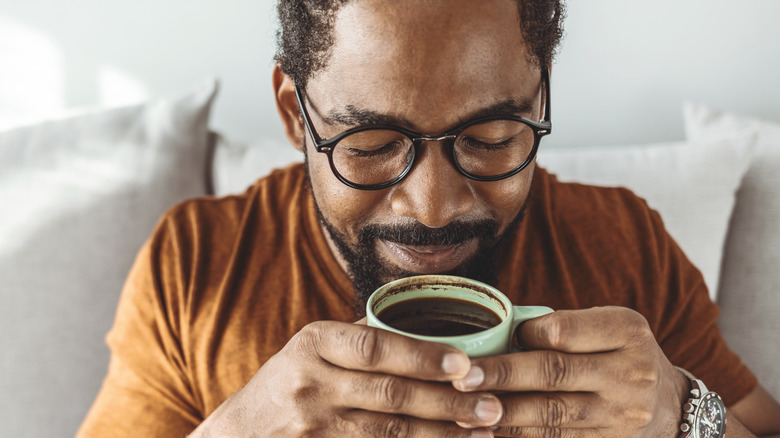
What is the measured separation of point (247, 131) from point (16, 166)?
647mm

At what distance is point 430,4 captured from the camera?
83 centimetres

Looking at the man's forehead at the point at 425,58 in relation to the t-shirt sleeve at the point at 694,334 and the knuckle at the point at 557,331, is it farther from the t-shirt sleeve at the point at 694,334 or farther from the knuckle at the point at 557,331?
the t-shirt sleeve at the point at 694,334

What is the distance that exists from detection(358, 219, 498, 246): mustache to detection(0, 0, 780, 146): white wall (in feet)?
2.80

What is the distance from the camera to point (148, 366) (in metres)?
1.15

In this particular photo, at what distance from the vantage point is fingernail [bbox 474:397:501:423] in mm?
648

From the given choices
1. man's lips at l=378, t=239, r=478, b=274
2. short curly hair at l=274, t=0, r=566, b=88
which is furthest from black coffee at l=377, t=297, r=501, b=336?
short curly hair at l=274, t=0, r=566, b=88

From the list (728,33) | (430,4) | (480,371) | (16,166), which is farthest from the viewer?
(728,33)

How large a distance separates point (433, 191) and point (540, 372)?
0.30 meters

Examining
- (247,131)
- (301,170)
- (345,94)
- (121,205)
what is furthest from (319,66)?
(247,131)

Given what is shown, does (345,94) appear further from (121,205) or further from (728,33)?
(728,33)

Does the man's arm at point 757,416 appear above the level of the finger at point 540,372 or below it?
below

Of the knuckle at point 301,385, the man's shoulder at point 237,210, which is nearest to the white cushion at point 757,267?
the man's shoulder at point 237,210

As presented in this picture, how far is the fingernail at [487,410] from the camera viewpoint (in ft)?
2.13

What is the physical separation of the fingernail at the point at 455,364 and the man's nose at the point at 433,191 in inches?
11.6
